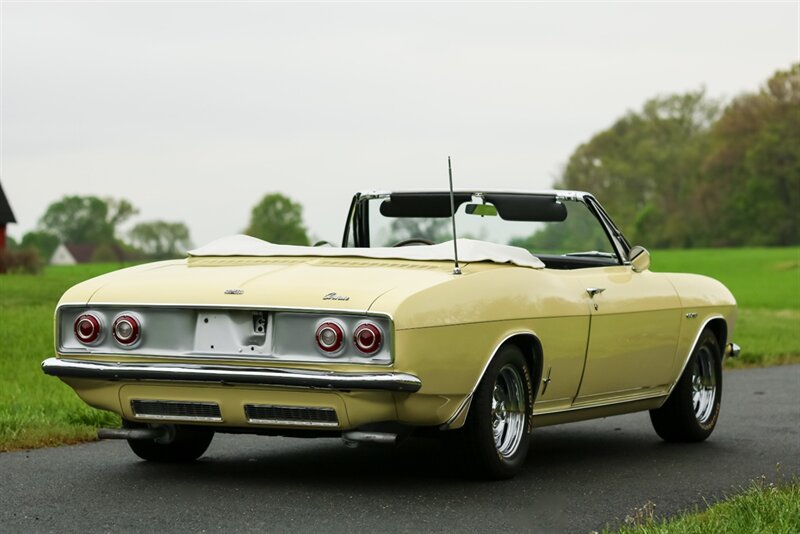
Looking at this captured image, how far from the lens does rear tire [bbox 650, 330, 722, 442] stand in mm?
9234

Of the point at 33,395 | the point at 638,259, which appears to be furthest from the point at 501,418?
the point at 33,395

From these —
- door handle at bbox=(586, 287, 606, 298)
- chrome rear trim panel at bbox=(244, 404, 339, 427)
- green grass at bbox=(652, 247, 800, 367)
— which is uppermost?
door handle at bbox=(586, 287, 606, 298)

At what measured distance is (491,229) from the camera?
8703 mm

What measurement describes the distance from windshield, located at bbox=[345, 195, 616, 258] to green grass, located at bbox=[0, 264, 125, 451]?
2.10m

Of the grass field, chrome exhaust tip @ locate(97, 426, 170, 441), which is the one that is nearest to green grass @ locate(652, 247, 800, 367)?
the grass field

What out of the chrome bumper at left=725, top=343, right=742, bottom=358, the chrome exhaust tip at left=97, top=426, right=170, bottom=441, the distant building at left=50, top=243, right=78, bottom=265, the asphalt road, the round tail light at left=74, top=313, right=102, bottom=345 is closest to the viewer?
the asphalt road

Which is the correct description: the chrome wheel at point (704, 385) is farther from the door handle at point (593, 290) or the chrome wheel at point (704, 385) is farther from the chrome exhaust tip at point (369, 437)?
the chrome exhaust tip at point (369, 437)

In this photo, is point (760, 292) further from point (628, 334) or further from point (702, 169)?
point (702, 169)

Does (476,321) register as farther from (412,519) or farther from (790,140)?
(790,140)

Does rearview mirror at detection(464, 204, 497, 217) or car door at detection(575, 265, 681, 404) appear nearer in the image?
car door at detection(575, 265, 681, 404)

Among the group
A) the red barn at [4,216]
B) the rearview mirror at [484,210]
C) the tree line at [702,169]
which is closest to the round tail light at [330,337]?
the rearview mirror at [484,210]

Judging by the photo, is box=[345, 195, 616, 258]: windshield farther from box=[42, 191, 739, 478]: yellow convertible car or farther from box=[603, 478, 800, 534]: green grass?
box=[603, 478, 800, 534]: green grass

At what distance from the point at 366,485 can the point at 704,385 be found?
331 centimetres

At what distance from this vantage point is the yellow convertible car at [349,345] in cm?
647
